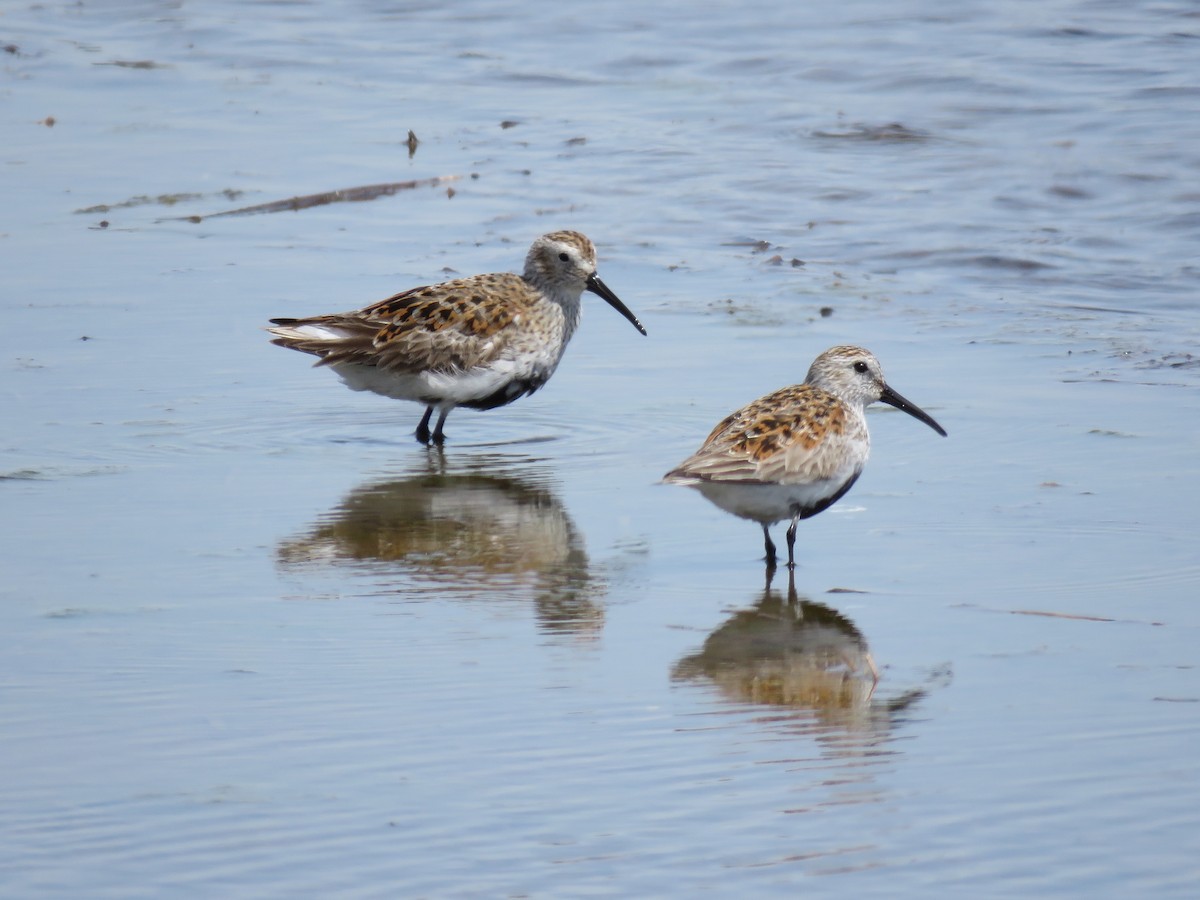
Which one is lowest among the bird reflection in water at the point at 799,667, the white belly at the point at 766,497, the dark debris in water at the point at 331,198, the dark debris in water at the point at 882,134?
the bird reflection in water at the point at 799,667

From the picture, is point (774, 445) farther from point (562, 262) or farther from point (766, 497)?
point (562, 262)

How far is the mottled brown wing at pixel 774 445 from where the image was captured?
7.24 metres

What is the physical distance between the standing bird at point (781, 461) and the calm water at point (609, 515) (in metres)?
0.25

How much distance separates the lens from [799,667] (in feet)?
20.7

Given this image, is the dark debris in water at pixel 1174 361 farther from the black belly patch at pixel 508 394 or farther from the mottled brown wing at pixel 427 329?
the mottled brown wing at pixel 427 329

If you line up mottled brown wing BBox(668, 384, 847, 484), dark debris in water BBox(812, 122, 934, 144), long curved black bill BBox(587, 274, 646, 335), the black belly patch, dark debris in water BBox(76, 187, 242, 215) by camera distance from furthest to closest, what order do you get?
dark debris in water BBox(812, 122, 934, 144)
dark debris in water BBox(76, 187, 242, 215)
long curved black bill BBox(587, 274, 646, 335)
the black belly patch
mottled brown wing BBox(668, 384, 847, 484)

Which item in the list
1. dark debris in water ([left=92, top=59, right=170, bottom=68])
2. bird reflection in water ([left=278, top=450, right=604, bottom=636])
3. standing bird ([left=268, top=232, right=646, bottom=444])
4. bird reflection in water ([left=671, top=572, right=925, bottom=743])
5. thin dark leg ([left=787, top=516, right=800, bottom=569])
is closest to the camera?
bird reflection in water ([left=671, top=572, right=925, bottom=743])

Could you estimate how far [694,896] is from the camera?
468cm

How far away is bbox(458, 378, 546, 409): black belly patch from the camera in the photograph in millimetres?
10000

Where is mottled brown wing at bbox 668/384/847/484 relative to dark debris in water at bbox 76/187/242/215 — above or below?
below

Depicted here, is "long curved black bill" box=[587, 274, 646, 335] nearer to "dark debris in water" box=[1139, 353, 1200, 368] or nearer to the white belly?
"dark debris in water" box=[1139, 353, 1200, 368]

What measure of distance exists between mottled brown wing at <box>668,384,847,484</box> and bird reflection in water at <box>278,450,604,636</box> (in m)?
0.64

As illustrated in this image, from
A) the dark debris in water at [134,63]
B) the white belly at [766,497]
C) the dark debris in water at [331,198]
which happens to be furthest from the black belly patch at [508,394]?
the dark debris in water at [134,63]

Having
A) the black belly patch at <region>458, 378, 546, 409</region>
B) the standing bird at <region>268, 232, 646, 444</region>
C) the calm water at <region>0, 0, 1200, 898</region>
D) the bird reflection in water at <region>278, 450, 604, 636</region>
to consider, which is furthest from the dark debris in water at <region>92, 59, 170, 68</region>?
the bird reflection in water at <region>278, 450, 604, 636</region>
